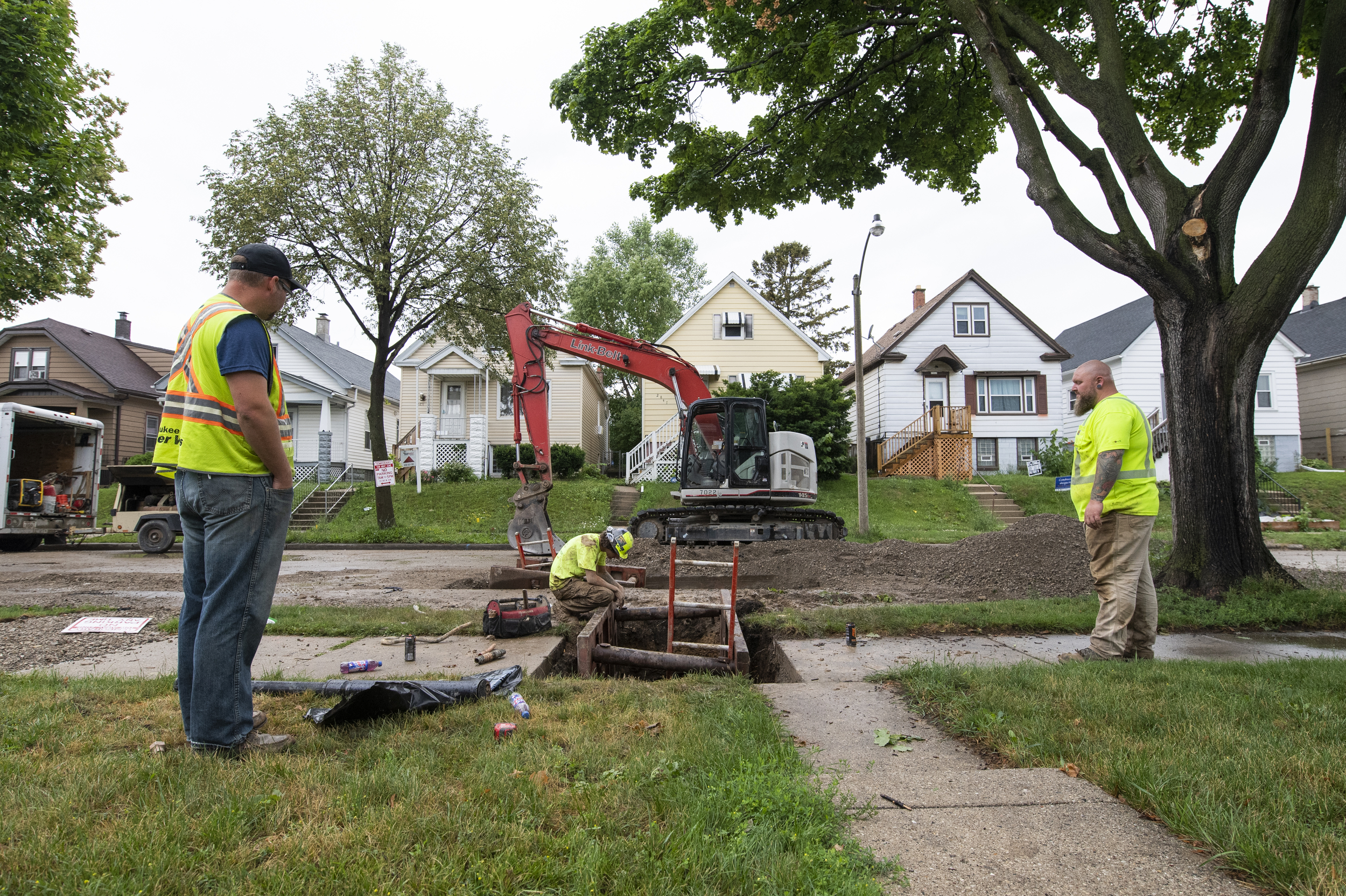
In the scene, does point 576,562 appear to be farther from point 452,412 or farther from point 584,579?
point 452,412

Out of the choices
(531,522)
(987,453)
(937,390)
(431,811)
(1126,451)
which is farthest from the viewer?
(937,390)

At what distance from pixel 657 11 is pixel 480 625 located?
848 centimetres

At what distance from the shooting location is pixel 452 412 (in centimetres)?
2928

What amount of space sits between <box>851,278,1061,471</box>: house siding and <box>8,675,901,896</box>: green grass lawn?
2604cm

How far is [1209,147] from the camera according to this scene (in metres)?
10.8

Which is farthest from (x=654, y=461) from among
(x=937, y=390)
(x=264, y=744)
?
(x=264, y=744)

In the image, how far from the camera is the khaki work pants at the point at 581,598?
6656mm

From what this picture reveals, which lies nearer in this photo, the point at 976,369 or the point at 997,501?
the point at 997,501

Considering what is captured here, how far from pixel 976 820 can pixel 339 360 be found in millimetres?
35246

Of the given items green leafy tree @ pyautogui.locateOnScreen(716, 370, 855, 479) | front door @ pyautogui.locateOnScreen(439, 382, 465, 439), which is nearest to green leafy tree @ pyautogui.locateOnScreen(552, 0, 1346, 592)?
green leafy tree @ pyautogui.locateOnScreen(716, 370, 855, 479)

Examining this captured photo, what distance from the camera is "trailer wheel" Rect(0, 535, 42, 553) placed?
15.7m

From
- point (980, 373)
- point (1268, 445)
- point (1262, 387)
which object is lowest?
point (1268, 445)

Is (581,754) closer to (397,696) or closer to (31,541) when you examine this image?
(397,696)

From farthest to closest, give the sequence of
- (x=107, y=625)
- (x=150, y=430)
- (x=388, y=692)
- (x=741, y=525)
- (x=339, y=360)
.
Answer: (x=339, y=360) < (x=150, y=430) < (x=741, y=525) < (x=107, y=625) < (x=388, y=692)
